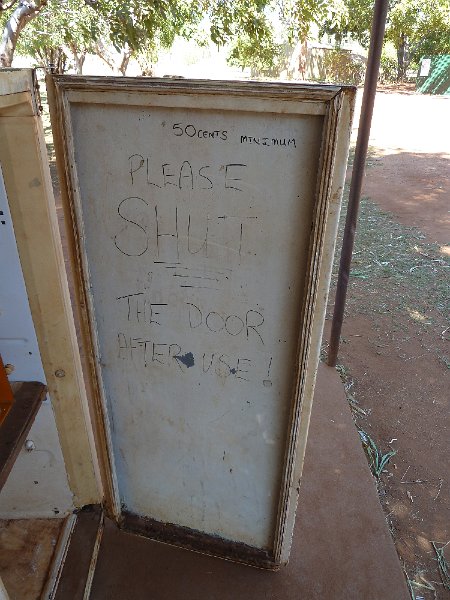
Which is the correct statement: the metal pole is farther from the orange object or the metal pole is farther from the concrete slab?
the orange object

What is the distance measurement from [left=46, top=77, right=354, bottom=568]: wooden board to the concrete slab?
0.58ft

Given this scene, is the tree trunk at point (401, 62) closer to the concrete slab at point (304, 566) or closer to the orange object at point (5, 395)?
the concrete slab at point (304, 566)

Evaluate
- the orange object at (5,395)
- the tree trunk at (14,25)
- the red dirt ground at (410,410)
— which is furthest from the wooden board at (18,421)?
the tree trunk at (14,25)

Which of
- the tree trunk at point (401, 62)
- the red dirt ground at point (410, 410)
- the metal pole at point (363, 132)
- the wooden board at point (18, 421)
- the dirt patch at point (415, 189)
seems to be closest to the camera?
the wooden board at point (18, 421)

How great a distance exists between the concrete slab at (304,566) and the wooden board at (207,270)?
0.58 ft

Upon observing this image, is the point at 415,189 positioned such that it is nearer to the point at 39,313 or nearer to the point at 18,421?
the point at 39,313

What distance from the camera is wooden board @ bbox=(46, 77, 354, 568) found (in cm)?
130

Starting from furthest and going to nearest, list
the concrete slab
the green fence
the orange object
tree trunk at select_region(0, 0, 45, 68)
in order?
the green fence → tree trunk at select_region(0, 0, 45, 68) → the concrete slab → the orange object

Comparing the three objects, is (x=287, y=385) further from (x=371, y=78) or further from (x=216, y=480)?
(x=371, y=78)

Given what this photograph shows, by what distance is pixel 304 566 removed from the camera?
7.22 ft

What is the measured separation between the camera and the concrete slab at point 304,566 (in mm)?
2096

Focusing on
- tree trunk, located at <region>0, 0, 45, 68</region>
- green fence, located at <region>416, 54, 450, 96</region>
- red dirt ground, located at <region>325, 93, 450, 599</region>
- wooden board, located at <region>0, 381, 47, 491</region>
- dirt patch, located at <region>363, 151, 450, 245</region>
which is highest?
tree trunk, located at <region>0, 0, 45, 68</region>

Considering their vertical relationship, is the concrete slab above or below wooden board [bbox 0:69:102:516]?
below

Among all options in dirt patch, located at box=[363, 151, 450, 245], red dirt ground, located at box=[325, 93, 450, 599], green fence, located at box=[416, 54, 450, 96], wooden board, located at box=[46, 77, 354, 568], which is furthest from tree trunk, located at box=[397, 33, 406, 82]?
wooden board, located at box=[46, 77, 354, 568]
